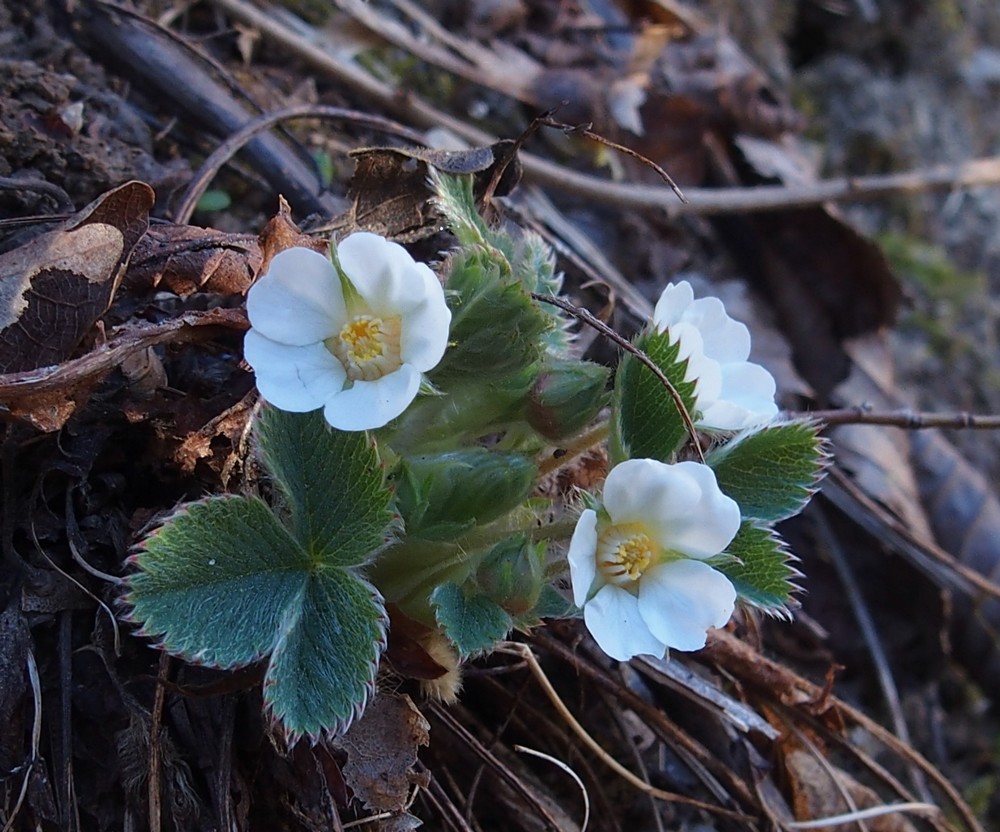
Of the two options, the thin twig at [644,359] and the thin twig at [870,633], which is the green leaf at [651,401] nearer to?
the thin twig at [644,359]

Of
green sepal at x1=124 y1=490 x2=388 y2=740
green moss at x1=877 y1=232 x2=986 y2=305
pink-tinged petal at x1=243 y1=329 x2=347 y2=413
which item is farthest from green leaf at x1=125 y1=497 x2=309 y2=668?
green moss at x1=877 y1=232 x2=986 y2=305

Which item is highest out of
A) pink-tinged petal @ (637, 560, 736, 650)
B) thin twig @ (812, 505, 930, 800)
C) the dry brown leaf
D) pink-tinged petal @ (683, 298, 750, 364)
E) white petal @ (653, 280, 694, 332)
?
white petal @ (653, 280, 694, 332)

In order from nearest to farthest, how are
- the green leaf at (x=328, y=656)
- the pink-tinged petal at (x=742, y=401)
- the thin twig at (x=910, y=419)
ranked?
the green leaf at (x=328, y=656), the pink-tinged petal at (x=742, y=401), the thin twig at (x=910, y=419)

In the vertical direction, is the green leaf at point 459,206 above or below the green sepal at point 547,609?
above

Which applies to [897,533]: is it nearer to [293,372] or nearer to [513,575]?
[513,575]

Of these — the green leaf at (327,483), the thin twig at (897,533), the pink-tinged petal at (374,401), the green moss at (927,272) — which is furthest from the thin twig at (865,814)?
the green moss at (927,272)

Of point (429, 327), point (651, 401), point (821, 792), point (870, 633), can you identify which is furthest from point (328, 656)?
point (870, 633)

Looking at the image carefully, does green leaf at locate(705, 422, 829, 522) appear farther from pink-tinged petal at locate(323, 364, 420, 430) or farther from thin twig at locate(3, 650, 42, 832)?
thin twig at locate(3, 650, 42, 832)
